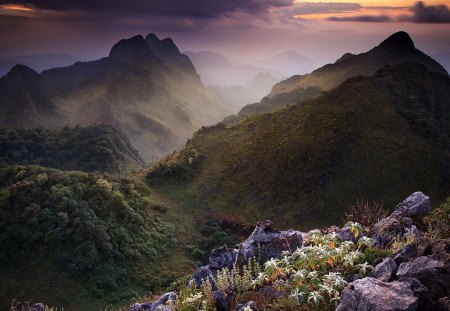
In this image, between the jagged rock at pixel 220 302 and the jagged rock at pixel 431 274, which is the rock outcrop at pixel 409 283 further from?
the jagged rock at pixel 220 302

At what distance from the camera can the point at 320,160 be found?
2709 inches

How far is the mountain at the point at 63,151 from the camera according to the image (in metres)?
125

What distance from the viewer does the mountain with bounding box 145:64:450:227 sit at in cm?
6431

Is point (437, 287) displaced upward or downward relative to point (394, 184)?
upward

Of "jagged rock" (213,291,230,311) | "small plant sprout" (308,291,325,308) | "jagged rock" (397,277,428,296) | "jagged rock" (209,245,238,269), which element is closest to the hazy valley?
"jagged rock" (209,245,238,269)

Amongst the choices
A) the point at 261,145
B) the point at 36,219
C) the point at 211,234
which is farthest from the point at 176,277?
the point at 261,145

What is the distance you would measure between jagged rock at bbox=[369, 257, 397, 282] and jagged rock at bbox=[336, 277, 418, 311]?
3.13 ft

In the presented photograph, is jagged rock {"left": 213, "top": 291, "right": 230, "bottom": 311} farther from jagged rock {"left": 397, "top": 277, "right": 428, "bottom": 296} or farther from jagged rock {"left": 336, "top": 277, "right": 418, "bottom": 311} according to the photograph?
jagged rock {"left": 397, "top": 277, "right": 428, "bottom": 296}

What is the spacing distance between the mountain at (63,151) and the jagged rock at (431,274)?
403 ft

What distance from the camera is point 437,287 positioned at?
29.1ft

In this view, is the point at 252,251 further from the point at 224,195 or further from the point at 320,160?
the point at 320,160

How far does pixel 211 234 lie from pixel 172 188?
57.9 feet

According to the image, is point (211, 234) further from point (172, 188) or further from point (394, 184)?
point (394, 184)

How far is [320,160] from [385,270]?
60.3m
